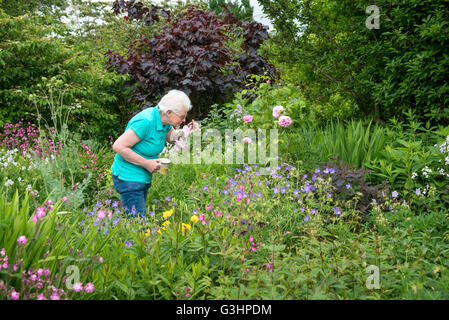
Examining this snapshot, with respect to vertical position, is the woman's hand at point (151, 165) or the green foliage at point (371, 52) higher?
the green foliage at point (371, 52)

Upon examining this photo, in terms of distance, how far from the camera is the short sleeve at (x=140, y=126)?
3.22 m

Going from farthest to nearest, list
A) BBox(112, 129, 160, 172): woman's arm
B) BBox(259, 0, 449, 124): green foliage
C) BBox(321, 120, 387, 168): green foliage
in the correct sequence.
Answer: BBox(259, 0, 449, 124): green foliage, BBox(321, 120, 387, 168): green foliage, BBox(112, 129, 160, 172): woman's arm

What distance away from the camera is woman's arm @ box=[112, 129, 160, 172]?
321 cm

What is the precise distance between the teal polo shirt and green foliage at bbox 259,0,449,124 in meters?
3.31

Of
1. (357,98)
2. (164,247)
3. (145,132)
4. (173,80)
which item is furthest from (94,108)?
(164,247)

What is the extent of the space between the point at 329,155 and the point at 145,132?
220cm

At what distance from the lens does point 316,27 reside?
6508 mm

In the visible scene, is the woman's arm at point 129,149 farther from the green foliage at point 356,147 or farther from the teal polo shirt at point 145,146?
the green foliage at point 356,147

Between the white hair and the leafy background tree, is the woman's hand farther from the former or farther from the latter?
the leafy background tree

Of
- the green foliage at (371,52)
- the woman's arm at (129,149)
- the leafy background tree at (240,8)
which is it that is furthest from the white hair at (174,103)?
the leafy background tree at (240,8)

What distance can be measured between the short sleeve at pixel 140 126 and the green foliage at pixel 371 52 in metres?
3.44

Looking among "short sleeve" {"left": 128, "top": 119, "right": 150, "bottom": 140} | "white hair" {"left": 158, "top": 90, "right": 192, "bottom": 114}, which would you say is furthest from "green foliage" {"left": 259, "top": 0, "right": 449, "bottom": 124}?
"short sleeve" {"left": 128, "top": 119, "right": 150, "bottom": 140}

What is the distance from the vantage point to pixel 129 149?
10.6ft
